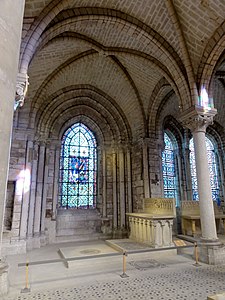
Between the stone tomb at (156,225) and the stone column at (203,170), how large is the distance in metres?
1.04

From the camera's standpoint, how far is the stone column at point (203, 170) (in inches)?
232

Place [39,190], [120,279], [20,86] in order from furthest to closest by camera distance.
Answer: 1. [39,190]
2. [120,279]
3. [20,86]

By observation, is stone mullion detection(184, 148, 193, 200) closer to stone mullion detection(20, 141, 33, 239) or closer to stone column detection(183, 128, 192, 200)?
stone column detection(183, 128, 192, 200)

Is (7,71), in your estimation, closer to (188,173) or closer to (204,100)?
(204,100)

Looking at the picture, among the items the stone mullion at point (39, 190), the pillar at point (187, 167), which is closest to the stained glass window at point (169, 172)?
the pillar at point (187, 167)

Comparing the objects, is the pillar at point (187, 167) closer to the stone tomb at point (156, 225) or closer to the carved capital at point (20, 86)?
the stone tomb at point (156, 225)

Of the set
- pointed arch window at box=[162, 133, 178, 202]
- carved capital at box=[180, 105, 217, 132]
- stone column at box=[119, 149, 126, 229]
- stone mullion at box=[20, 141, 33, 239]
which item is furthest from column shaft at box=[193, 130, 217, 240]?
stone mullion at box=[20, 141, 33, 239]

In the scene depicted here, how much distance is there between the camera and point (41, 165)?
8.88m

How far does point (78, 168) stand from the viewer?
10.5 m

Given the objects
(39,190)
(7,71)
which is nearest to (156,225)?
(39,190)

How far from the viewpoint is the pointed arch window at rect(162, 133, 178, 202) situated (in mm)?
11852

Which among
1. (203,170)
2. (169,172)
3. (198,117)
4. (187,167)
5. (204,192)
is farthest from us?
(187,167)

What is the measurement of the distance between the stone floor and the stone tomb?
44 cm

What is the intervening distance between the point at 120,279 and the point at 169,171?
8340mm
